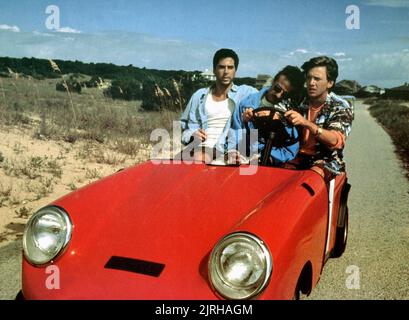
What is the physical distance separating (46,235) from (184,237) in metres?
0.81

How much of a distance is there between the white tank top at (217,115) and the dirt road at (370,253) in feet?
5.75

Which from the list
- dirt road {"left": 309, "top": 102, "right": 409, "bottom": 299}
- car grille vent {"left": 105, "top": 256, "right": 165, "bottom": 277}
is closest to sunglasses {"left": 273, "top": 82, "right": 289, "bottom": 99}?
dirt road {"left": 309, "top": 102, "right": 409, "bottom": 299}

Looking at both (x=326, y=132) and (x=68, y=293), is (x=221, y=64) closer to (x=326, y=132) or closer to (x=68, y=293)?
(x=326, y=132)

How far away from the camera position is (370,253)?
4473mm

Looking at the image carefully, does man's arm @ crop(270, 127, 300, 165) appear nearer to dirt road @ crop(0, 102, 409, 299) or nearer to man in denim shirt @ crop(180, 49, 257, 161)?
man in denim shirt @ crop(180, 49, 257, 161)

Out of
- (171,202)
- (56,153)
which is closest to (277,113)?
(171,202)

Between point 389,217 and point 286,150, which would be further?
point 389,217

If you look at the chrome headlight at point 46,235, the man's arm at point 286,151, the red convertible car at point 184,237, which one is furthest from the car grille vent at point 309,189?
the chrome headlight at point 46,235

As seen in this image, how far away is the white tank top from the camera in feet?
15.5

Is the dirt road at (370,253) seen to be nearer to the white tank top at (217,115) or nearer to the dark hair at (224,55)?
the white tank top at (217,115)

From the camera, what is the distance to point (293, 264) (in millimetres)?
2391

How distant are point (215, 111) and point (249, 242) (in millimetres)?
2716

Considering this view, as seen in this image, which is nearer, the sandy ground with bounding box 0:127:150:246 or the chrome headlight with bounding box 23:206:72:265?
the chrome headlight with bounding box 23:206:72:265
